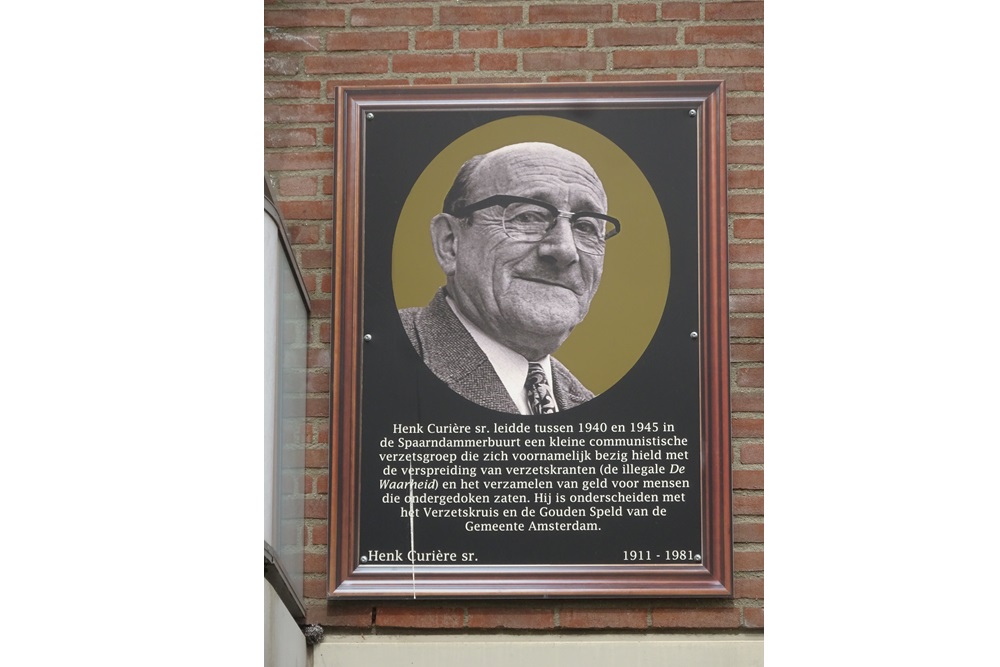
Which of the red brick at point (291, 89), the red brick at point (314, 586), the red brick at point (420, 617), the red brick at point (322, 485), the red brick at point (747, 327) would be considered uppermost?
the red brick at point (291, 89)

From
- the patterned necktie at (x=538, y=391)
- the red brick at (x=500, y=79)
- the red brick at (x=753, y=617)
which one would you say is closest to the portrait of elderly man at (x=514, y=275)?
the patterned necktie at (x=538, y=391)

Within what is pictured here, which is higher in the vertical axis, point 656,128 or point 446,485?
point 656,128

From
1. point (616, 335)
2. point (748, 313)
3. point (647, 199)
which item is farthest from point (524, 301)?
point (748, 313)

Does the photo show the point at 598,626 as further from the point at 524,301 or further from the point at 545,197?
the point at 545,197

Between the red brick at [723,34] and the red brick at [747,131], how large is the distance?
13 centimetres

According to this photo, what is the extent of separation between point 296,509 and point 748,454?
74 cm

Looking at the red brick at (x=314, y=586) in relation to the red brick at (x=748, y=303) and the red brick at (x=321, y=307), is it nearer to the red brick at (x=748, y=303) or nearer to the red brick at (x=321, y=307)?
the red brick at (x=321, y=307)

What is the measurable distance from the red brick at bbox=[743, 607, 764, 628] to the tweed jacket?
0.42 metres

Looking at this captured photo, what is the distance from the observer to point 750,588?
1509 mm

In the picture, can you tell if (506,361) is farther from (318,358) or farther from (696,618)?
(696,618)

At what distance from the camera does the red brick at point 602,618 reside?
150cm

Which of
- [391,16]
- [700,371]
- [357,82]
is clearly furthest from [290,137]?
[700,371]

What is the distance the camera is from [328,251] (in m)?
1.57

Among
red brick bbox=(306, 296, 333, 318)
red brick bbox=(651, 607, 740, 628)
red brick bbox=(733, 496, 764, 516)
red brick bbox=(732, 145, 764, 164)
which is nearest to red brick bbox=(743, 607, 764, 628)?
red brick bbox=(651, 607, 740, 628)
